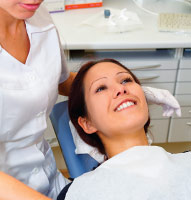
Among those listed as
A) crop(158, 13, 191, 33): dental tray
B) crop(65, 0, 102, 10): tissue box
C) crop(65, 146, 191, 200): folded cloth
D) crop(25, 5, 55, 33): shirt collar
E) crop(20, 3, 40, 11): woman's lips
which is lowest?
crop(65, 146, 191, 200): folded cloth

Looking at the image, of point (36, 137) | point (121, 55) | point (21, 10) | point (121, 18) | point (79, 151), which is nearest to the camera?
point (21, 10)

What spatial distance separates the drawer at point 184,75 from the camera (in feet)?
5.46

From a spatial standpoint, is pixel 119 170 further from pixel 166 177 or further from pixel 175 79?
pixel 175 79

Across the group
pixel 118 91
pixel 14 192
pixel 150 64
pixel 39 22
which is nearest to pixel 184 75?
pixel 150 64

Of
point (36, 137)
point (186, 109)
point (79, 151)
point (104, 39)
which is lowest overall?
point (186, 109)

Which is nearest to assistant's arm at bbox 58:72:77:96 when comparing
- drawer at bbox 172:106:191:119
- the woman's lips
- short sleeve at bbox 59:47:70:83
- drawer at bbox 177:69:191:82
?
short sleeve at bbox 59:47:70:83

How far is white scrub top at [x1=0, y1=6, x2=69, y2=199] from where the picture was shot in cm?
96

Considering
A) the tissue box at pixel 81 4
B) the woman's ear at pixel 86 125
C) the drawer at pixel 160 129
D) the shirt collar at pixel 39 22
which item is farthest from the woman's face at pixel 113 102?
the tissue box at pixel 81 4

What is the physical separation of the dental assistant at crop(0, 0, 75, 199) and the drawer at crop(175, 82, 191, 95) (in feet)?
2.50

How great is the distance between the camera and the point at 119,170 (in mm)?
1052

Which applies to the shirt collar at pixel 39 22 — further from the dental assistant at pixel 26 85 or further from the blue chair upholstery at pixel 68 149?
the blue chair upholstery at pixel 68 149

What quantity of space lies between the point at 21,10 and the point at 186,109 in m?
1.23

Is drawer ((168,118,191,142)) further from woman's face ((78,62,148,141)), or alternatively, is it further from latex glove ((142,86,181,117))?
woman's face ((78,62,148,141))

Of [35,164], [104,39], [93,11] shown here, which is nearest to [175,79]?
[104,39]
